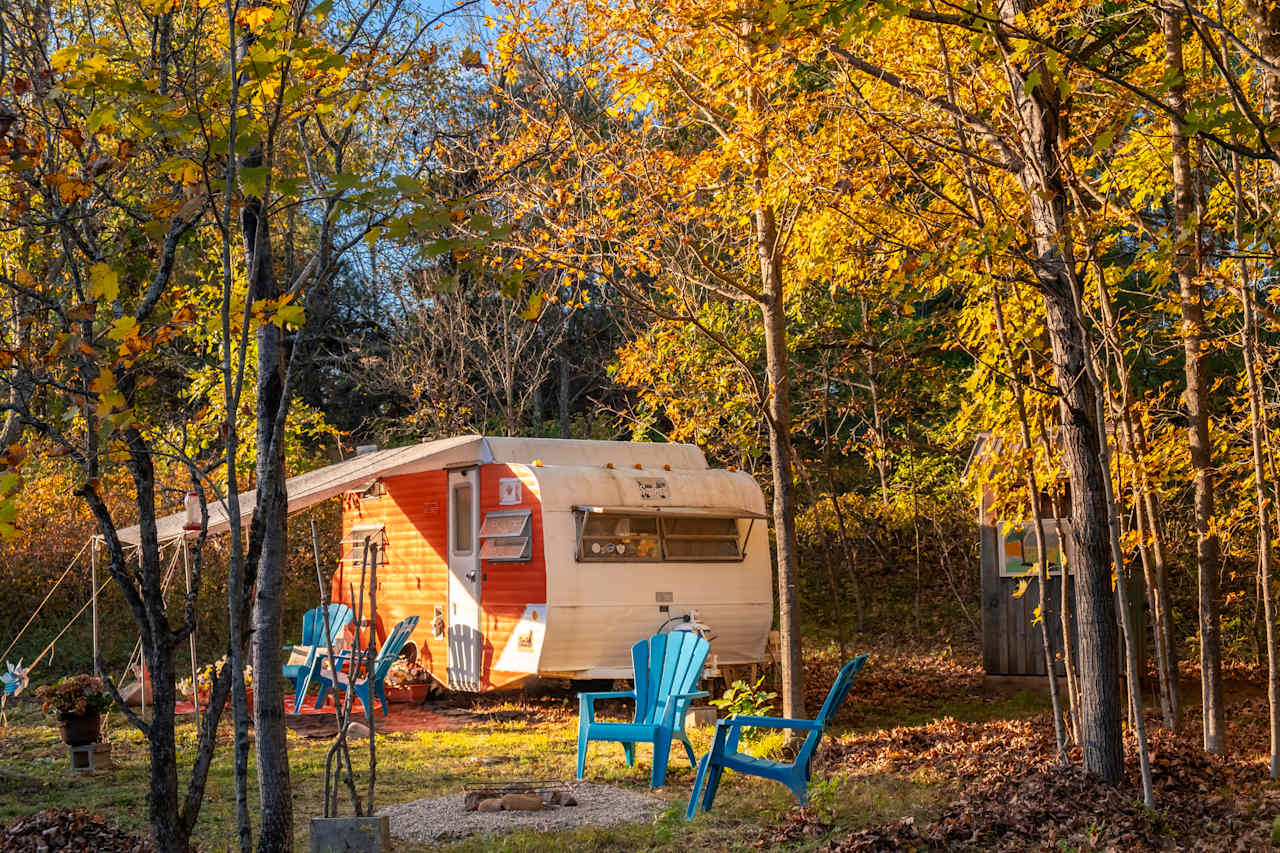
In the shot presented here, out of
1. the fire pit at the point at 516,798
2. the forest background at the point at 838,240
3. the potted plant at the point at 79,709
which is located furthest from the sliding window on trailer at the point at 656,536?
the potted plant at the point at 79,709

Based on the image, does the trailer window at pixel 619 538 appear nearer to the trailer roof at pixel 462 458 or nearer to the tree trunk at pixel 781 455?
the trailer roof at pixel 462 458

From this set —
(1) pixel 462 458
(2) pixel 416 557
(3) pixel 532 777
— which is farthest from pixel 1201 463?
(2) pixel 416 557

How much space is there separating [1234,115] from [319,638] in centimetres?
1040

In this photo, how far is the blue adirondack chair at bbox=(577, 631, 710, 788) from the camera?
7.73 m

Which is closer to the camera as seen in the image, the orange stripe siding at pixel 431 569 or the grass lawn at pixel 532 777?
the grass lawn at pixel 532 777

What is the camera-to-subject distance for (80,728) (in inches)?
346

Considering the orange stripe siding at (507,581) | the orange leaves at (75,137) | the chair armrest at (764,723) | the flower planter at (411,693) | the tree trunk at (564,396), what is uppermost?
the tree trunk at (564,396)

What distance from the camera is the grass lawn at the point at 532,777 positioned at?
6.22 meters

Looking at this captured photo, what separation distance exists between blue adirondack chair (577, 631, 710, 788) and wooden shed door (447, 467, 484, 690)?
3137 millimetres

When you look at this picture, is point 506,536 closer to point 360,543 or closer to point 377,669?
point 377,669

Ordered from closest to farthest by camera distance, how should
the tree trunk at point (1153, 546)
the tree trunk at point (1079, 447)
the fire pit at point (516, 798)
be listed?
the tree trunk at point (1079, 447)
the fire pit at point (516, 798)
the tree trunk at point (1153, 546)

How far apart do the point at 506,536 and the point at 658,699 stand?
10.6ft

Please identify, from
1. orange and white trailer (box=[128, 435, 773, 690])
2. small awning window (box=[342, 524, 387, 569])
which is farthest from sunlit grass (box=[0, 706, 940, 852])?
small awning window (box=[342, 524, 387, 569])

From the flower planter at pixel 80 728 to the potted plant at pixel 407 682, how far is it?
3818 millimetres
